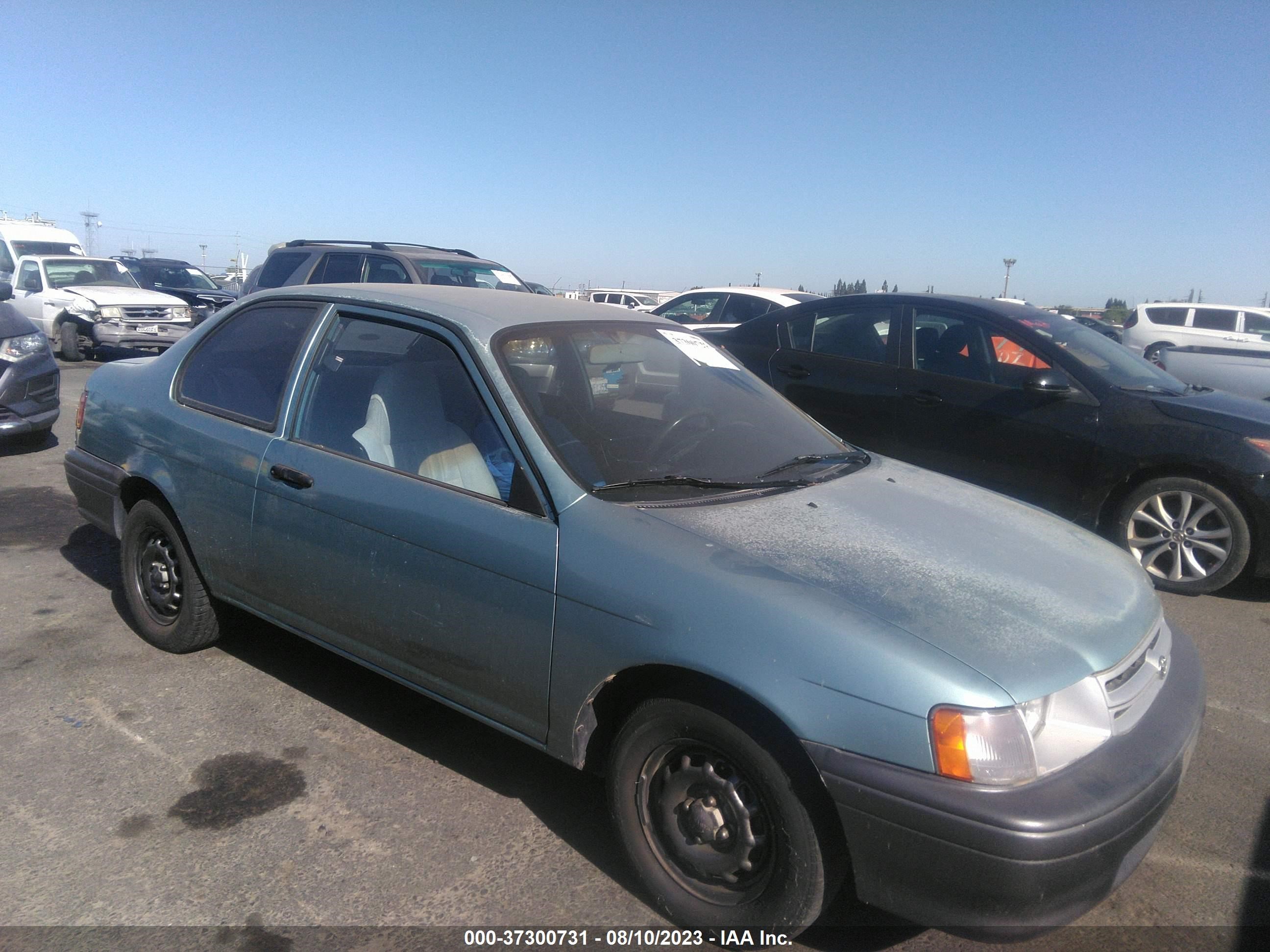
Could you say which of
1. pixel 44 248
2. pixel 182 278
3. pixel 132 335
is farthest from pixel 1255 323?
pixel 44 248

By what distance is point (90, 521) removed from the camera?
173 inches

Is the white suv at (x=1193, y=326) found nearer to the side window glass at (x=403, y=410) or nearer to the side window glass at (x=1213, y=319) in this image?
the side window glass at (x=1213, y=319)

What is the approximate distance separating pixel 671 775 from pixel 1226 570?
4.26 meters

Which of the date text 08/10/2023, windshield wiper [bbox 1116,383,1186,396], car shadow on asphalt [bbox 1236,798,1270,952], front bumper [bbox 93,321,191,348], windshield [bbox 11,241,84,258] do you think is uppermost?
windshield [bbox 11,241,84,258]

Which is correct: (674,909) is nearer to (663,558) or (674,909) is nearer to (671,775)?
(671,775)

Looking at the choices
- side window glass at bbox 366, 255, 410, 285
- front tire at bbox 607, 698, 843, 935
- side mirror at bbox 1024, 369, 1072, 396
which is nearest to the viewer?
front tire at bbox 607, 698, 843, 935

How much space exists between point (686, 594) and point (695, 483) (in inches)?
24.7

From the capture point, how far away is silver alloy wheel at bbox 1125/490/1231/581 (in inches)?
209

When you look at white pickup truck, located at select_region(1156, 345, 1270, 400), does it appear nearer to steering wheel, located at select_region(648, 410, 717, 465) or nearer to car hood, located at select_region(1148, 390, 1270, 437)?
car hood, located at select_region(1148, 390, 1270, 437)

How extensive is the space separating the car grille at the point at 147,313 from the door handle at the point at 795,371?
1163cm

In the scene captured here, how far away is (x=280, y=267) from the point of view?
10016 millimetres

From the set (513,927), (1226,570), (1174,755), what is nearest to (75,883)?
(513,927)

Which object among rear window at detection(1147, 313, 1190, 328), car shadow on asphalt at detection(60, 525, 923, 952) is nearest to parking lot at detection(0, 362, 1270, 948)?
car shadow on asphalt at detection(60, 525, 923, 952)

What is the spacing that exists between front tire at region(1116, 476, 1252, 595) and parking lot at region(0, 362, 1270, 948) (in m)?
1.00
